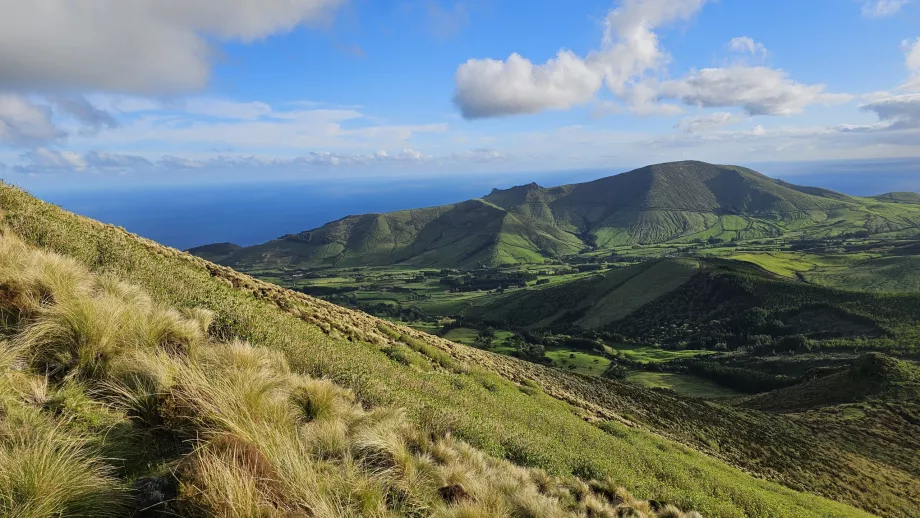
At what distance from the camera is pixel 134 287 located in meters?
9.60

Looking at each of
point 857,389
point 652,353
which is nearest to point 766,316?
point 652,353

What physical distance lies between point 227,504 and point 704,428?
46617mm

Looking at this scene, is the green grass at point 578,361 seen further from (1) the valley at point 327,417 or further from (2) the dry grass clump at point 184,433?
(2) the dry grass clump at point 184,433

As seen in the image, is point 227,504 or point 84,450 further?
point 84,450

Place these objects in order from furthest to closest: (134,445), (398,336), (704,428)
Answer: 1. (704,428)
2. (398,336)
3. (134,445)

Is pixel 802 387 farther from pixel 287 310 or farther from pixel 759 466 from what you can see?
pixel 287 310

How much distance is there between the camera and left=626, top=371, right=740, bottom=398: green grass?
97406 millimetres

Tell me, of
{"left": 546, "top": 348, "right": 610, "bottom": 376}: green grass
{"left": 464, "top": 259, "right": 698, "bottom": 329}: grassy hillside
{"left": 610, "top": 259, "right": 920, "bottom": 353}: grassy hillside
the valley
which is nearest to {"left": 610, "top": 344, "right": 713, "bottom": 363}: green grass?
{"left": 610, "top": 259, "right": 920, "bottom": 353}: grassy hillside

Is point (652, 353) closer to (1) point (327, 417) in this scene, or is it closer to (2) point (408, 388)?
(2) point (408, 388)

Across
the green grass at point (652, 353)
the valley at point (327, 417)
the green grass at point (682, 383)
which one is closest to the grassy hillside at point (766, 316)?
the green grass at point (652, 353)

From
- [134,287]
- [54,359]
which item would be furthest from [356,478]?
[134,287]

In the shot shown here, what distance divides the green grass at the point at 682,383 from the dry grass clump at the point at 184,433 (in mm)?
105193

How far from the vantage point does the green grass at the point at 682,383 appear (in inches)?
3835

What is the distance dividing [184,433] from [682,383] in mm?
121254
